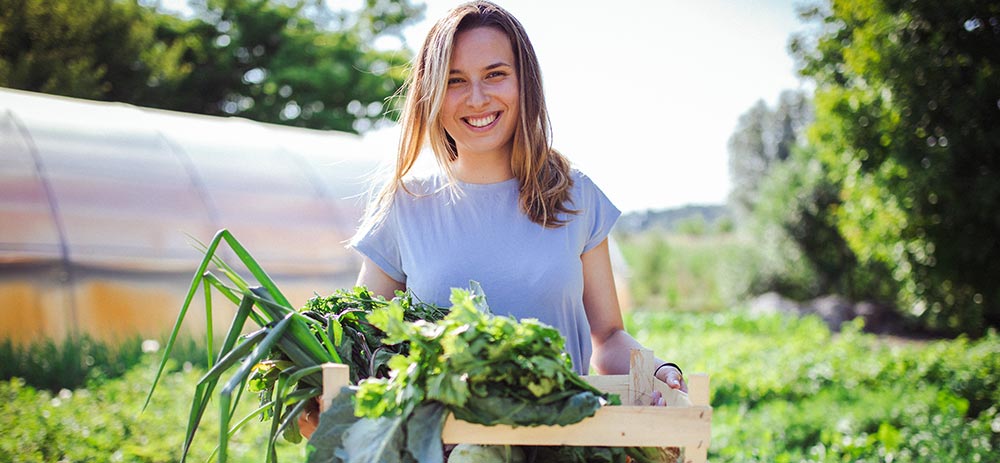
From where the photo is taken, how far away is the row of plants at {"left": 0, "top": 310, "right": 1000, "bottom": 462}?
404 centimetres

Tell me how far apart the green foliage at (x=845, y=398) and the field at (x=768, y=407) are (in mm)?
12

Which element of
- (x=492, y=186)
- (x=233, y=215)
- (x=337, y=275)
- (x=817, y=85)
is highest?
(x=817, y=85)

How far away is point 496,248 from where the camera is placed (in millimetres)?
2025

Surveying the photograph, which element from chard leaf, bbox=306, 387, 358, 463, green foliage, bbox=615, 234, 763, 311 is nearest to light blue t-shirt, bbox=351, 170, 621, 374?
chard leaf, bbox=306, 387, 358, 463

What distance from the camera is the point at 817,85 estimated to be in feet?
24.8

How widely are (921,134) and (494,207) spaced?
17.9ft

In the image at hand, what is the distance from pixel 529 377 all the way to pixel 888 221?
267 inches

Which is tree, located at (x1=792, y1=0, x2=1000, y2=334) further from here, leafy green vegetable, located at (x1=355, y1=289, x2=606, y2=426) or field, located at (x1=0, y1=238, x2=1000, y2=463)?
leafy green vegetable, located at (x1=355, y1=289, x2=606, y2=426)

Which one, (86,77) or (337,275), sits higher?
(86,77)

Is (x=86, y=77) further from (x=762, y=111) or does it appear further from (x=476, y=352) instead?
(x=762, y=111)

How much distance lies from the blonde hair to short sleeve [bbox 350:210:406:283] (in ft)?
0.07

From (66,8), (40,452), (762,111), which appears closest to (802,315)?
(40,452)

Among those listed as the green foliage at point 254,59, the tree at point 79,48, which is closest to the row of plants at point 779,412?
the tree at point 79,48

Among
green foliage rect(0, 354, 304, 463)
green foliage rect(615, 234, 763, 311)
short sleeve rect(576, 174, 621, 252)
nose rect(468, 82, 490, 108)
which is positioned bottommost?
green foliage rect(615, 234, 763, 311)
